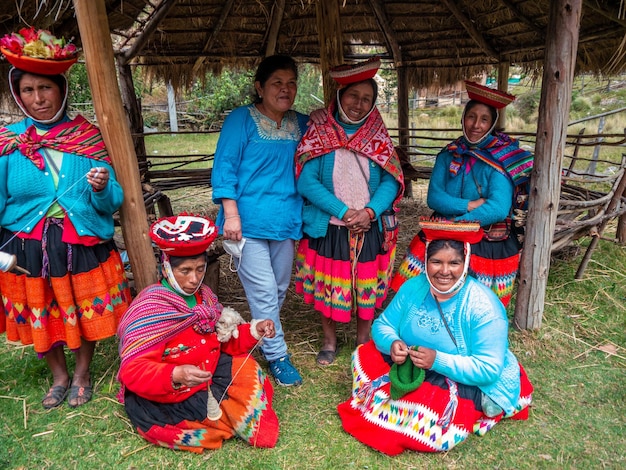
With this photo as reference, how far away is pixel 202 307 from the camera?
2.47 meters

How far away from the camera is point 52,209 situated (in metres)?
2.58

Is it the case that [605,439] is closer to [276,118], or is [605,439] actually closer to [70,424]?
[276,118]

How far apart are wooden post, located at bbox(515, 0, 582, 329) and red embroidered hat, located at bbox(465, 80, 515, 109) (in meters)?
0.31

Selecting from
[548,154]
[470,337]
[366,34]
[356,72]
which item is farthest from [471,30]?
[470,337]

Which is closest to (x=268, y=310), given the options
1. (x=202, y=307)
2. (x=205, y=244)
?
(x=202, y=307)

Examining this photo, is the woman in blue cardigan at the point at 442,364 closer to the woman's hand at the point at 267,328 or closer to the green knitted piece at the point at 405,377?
the green knitted piece at the point at 405,377

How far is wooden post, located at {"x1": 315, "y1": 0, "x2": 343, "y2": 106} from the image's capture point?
13.6ft

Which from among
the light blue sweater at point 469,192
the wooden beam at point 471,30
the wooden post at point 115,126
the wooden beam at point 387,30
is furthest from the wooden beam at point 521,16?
the wooden post at point 115,126

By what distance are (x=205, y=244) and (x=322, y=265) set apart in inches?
40.6

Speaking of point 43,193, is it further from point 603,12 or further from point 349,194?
point 603,12

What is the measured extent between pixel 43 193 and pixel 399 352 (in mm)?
1990

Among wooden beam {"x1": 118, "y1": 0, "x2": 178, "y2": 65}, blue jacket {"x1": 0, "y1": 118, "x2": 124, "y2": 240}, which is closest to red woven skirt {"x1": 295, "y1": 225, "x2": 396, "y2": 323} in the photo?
blue jacket {"x1": 0, "y1": 118, "x2": 124, "y2": 240}

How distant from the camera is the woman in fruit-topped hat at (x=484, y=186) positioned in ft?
10.3

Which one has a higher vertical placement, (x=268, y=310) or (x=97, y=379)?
(x=268, y=310)
